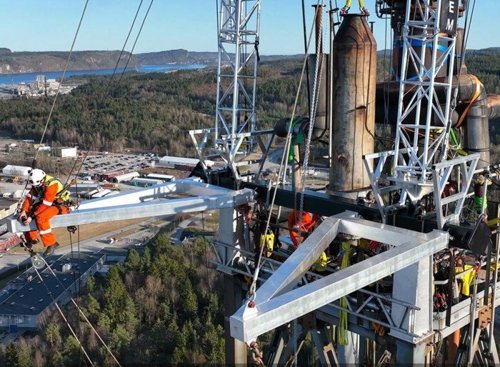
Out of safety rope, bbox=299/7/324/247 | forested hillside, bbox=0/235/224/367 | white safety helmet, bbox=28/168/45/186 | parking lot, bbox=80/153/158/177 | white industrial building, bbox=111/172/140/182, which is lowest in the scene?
forested hillside, bbox=0/235/224/367

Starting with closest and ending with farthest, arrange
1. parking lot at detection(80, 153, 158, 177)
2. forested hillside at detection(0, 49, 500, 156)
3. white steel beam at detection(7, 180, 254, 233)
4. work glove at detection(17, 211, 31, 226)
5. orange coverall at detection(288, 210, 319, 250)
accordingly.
→ work glove at detection(17, 211, 31, 226) < white steel beam at detection(7, 180, 254, 233) < orange coverall at detection(288, 210, 319, 250) < parking lot at detection(80, 153, 158, 177) < forested hillside at detection(0, 49, 500, 156)

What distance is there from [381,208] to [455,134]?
377 centimetres

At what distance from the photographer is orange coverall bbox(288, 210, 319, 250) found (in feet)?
39.5

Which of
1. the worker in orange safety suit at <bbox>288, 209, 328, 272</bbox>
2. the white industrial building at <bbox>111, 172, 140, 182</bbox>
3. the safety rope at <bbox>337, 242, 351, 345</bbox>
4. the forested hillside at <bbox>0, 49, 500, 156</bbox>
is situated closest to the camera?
the safety rope at <bbox>337, 242, 351, 345</bbox>

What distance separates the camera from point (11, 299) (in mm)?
43031

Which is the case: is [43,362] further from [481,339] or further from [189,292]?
[481,339]

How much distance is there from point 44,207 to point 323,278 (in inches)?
240

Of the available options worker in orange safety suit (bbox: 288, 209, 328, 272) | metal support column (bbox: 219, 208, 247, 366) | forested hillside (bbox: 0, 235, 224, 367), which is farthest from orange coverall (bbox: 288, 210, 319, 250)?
forested hillside (bbox: 0, 235, 224, 367)

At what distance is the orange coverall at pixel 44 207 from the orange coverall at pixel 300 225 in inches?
190

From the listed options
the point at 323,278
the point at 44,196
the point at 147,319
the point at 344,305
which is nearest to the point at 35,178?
the point at 44,196

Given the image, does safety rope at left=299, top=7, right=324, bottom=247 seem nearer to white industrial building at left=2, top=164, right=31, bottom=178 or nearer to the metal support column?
the metal support column

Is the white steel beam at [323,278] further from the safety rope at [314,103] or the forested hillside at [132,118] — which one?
the forested hillside at [132,118]

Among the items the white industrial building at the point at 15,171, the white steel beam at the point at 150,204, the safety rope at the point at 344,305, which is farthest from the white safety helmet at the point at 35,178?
the white industrial building at the point at 15,171

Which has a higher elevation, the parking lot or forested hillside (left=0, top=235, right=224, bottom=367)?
the parking lot
